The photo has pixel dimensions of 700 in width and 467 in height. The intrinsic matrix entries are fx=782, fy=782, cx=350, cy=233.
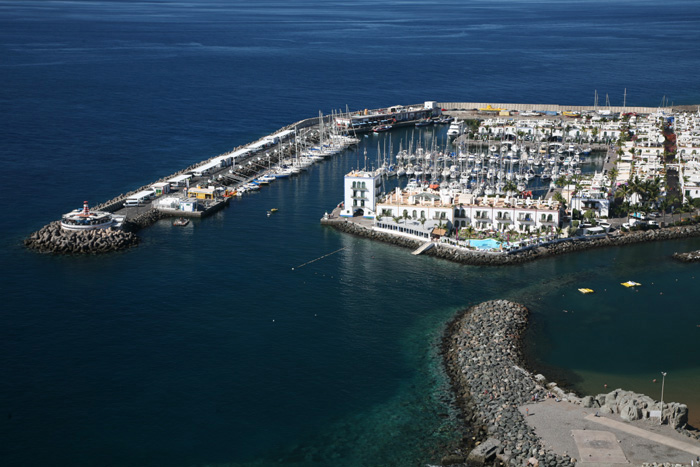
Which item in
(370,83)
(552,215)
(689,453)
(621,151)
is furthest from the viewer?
(370,83)

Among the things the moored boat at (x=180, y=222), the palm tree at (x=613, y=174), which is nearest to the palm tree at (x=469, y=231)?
the palm tree at (x=613, y=174)

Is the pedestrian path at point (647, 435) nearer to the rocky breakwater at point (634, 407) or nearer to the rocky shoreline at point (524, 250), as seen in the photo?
the rocky breakwater at point (634, 407)

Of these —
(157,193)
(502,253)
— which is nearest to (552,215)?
(502,253)

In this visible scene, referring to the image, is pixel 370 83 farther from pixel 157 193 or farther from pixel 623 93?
pixel 157 193

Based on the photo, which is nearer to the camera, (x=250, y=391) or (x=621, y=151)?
(x=250, y=391)

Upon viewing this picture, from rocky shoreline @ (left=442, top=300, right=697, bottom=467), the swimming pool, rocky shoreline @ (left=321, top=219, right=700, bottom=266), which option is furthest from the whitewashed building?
rocky shoreline @ (left=442, top=300, right=697, bottom=467)

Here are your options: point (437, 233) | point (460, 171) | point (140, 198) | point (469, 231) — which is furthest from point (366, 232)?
point (460, 171)
